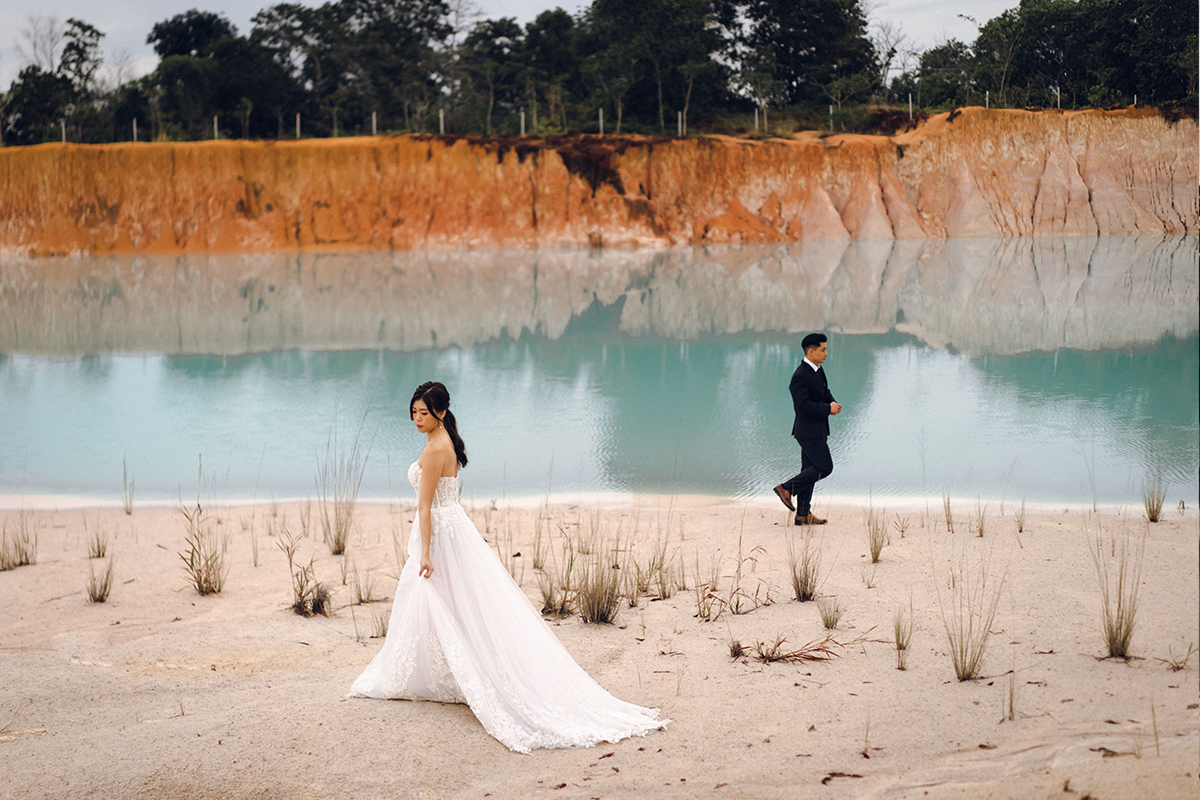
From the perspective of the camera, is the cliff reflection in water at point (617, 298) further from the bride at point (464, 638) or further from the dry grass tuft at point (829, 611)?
the bride at point (464, 638)

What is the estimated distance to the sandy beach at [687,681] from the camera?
406 centimetres

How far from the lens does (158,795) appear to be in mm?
4098

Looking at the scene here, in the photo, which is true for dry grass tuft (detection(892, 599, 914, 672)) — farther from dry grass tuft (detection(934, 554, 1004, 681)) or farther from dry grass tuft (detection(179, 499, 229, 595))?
dry grass tuft (detection(179, 499, 229, 595))

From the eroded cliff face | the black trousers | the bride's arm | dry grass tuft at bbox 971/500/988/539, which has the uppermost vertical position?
the eroded cliff face

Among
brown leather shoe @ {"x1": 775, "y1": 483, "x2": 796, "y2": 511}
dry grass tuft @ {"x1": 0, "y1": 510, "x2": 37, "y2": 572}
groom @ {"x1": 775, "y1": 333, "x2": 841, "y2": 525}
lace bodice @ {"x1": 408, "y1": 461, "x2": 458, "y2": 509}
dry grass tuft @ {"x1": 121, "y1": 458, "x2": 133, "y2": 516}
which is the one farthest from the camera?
dry grass tuft @ {"x1": 121, "y1": 458, "x2": 133, "y2": 516}

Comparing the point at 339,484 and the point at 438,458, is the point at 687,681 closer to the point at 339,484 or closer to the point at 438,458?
the point at 438,458

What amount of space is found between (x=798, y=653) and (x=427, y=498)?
2089mm

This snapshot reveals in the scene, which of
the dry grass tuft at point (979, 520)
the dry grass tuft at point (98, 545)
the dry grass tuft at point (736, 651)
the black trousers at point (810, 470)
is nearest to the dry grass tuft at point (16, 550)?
the dry grass tuft at point (98, 545)

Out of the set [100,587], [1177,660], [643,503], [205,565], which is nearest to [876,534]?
[1177,660]

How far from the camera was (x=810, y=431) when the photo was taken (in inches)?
319

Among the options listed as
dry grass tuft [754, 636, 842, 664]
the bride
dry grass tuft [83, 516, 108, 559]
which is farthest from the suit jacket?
dry grass tuft [83, 516, 108, 559]

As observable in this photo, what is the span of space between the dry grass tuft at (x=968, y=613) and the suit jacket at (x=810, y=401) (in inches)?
64.7

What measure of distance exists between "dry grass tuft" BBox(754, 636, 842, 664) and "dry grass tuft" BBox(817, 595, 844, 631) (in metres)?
0.25

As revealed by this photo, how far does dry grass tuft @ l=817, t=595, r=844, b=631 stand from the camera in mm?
5703
